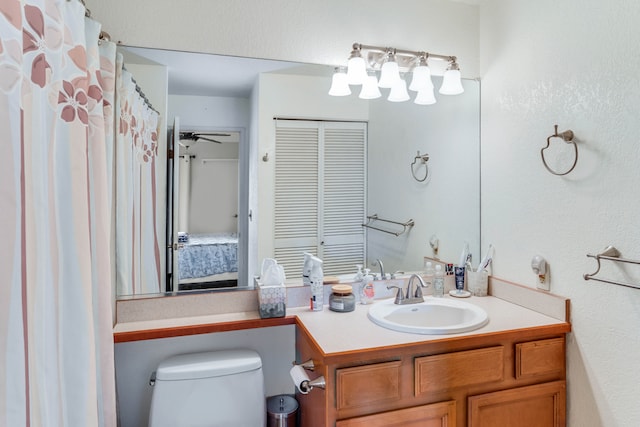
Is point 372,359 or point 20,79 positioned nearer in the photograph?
point 20,79

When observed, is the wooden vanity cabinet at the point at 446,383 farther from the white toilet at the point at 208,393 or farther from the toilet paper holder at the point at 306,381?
the white toilet at the point at 208,393

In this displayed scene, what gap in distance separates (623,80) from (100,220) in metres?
1.85

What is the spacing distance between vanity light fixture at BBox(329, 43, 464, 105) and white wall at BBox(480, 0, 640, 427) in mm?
247

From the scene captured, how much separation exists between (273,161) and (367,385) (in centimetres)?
108

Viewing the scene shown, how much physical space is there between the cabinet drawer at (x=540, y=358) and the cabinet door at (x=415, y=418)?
1.07 ft

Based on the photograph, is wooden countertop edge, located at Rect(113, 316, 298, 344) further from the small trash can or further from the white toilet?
the small trash can

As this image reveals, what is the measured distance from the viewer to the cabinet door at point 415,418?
4.27ft

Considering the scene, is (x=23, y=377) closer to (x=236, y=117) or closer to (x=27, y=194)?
→ (x=27, y=194)

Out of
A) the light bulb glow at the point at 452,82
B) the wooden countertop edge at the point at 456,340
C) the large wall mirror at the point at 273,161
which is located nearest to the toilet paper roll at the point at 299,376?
the wooden countertop edge at the point at 456,340

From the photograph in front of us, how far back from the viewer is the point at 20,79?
875 millimetres

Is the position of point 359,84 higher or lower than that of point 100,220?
higher

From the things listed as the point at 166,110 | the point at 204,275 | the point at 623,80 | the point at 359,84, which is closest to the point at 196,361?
the point at 204,275

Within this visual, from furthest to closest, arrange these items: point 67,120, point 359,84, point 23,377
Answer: point 359,84, point 67,120, point 23,377

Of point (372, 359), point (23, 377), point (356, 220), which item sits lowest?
point (372, 359)
